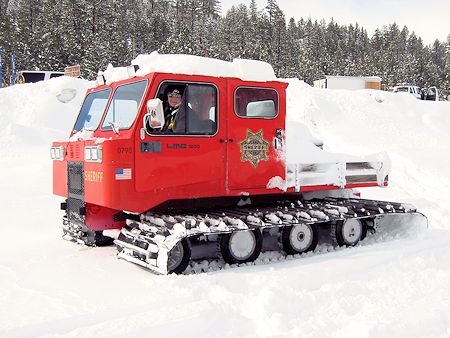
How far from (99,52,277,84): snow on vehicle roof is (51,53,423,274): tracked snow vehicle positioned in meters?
0.02

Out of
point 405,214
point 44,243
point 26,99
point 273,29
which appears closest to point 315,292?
point 405,214

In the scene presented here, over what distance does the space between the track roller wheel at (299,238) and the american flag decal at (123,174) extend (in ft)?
7.99

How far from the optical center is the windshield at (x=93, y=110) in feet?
24.2

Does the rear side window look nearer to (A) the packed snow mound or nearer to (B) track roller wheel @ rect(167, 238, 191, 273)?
(A) the packed snow mound

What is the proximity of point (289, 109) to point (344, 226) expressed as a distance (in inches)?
698

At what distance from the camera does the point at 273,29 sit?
90.7 meters

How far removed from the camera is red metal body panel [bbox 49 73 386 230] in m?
6.24

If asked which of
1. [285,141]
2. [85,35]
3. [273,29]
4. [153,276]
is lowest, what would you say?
[153,276]

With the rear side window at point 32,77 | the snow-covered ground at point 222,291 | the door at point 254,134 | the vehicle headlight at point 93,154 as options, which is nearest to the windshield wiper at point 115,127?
the vehicle headlight at point 93,154

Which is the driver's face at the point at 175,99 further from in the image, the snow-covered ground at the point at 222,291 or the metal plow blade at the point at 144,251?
the snow-covered ground at the point at 222,291

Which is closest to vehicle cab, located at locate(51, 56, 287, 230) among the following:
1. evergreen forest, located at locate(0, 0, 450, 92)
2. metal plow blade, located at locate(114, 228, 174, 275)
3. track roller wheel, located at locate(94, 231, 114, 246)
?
metal plow blade, located at locate(114, 228, 174, 275)

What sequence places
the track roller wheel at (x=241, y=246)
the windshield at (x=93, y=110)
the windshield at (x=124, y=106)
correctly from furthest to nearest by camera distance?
1. the windshield at (x=93, y=110)
2. the track roller wheel at (x=241, y=246)
3. the windshield at (x=124, y=106)

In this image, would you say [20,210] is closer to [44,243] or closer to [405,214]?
[44,243]

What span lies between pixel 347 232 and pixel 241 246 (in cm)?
203
